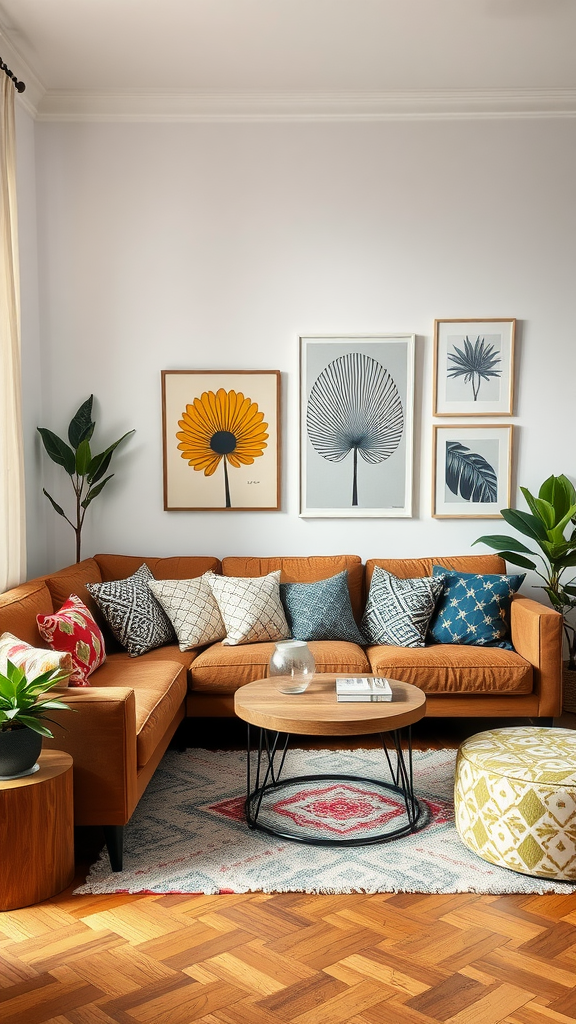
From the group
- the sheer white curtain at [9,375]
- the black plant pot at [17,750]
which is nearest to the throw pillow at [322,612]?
the sheer white curtain at [9,375]

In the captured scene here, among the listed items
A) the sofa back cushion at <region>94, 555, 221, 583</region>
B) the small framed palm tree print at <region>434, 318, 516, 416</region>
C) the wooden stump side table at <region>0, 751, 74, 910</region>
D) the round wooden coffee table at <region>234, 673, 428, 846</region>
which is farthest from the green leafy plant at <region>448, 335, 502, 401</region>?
the wooden stump side table at <region>0, 751, 74, 910</region>

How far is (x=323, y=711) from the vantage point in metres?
2.77

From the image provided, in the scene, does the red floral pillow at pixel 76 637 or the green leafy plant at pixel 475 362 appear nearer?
the red floral pillow at pixel 76 637

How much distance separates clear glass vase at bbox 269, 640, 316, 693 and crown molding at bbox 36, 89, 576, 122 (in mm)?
3007

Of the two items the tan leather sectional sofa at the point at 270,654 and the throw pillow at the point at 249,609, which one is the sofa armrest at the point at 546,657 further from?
the throw pillow at the point at 249,609

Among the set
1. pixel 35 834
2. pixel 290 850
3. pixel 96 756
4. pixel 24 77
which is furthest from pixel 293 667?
pixel 24 77

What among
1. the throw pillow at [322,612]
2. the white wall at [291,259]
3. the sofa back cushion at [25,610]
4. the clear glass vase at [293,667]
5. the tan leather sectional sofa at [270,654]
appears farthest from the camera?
the white wall at [291,259]

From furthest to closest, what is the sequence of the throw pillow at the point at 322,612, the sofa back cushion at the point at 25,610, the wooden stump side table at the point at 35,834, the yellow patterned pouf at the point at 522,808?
the throw pillow at the point at 322,612, the sofa back cushion at the point at 25,610, the yellow patterned pouf at the point at 522,808, the wooden stump side table at the point at 35,834

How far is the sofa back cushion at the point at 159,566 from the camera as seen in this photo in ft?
14.2

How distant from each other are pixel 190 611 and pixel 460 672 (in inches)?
50.8

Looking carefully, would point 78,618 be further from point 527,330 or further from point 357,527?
point 527,330

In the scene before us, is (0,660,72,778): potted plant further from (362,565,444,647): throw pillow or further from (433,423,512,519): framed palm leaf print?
(433,423,512,519): framed palm leaf print

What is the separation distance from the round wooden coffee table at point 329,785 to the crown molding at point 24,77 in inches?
123

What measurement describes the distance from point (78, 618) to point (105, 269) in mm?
2137
